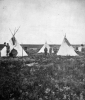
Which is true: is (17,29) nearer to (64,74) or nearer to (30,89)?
(64,74)

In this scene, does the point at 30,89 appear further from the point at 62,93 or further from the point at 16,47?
the point at 16,47

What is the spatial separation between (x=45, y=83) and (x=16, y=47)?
37.3 feet

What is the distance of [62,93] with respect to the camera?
4.44 meters

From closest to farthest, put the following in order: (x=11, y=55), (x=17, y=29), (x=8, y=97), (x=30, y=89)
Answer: (x=8, y=97)
(x=30, y=89)
(x=11, y=55)
(x=17, y=29)

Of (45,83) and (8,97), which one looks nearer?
(8,97)

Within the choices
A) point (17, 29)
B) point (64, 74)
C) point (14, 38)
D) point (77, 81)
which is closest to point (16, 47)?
point (14, 38)

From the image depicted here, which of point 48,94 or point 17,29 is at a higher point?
point 17,29

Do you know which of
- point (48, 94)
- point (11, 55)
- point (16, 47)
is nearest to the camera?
point (48, 94)

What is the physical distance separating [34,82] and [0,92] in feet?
5.01

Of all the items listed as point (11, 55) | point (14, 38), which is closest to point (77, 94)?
point (11, 55)

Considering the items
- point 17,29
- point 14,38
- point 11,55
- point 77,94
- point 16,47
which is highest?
point 17,29

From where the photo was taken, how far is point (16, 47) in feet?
52.1

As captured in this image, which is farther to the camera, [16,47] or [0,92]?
[16,47]

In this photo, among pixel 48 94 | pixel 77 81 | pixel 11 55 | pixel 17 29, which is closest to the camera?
pixel 48 94
